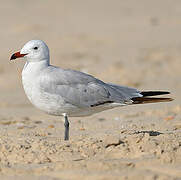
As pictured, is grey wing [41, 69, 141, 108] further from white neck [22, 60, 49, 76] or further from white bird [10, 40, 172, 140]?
white neck [22, 60, 49, 76]

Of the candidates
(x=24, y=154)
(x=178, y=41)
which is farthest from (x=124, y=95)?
(x=178, y=41)

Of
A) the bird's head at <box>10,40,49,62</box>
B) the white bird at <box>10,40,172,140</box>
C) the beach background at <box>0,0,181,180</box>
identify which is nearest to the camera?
the beach background at <box>0,0,181,180</box>

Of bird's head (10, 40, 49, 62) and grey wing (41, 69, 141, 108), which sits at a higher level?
bird's head (10, 40, 49, 62)

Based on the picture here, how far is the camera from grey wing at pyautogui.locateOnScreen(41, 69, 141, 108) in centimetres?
656

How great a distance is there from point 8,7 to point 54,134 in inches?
591

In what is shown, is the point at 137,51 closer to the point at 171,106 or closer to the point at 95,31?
the point at 95,31

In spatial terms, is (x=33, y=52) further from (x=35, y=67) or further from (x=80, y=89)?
Result: (x=80, y=89)

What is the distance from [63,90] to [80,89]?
0.25m

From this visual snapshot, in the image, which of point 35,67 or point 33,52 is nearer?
point 35,67

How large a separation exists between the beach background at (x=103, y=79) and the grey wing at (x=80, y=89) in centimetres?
40

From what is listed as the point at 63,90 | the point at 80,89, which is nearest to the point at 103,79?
the point at 80,89

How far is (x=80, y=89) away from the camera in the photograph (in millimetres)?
6773

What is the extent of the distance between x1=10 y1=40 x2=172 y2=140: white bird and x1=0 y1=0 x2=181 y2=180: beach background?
0.35 m

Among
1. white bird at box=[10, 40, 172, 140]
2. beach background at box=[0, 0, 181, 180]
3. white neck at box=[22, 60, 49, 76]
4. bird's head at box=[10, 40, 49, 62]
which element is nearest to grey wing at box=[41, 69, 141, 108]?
white bird at box=[10, 40, 172, 140]
